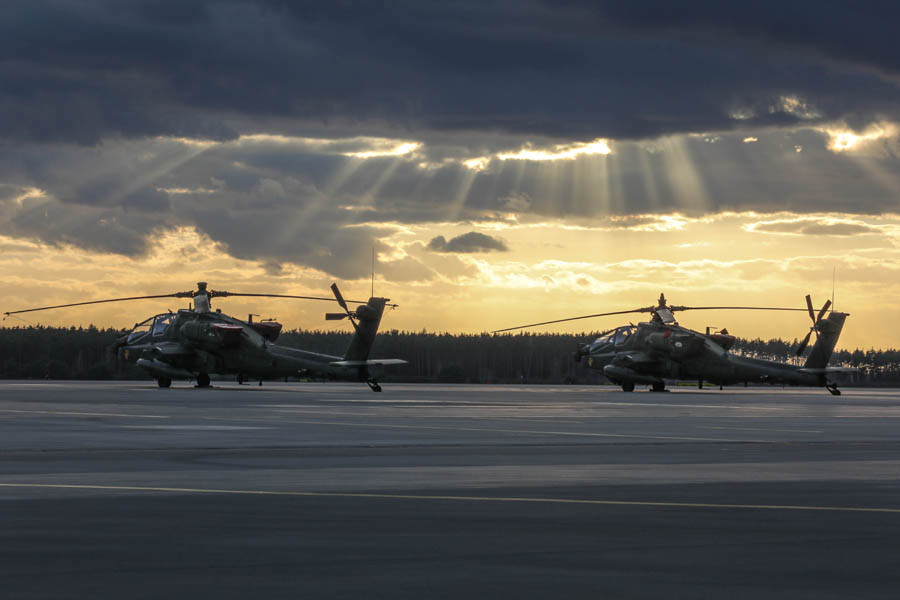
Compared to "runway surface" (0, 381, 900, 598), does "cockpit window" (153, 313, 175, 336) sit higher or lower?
higher

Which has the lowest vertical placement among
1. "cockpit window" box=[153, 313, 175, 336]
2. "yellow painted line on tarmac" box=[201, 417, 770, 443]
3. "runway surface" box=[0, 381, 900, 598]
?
"runway surface" box=[0, 381, 900, 598]

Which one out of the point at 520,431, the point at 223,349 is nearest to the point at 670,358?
the point at 223,349

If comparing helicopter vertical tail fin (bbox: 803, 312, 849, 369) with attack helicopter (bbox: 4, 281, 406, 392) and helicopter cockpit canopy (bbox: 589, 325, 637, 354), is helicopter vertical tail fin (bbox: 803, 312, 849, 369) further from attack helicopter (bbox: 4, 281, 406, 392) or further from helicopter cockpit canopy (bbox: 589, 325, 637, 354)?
attack helicopter (bbox: 4, 281, 406, 392)

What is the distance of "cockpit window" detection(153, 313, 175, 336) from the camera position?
97706 millimetres

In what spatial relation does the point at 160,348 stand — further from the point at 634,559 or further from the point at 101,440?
the point at 634,559

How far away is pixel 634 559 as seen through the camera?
46.4 feet

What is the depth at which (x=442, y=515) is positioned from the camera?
1809 cm

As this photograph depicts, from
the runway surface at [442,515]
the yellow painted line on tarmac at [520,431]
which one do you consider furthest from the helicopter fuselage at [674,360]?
the runway surface at [442,515]

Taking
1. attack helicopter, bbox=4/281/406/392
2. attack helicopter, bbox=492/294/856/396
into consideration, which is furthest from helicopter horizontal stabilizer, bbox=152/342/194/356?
attack helicopter, bbox=492/294/856/396

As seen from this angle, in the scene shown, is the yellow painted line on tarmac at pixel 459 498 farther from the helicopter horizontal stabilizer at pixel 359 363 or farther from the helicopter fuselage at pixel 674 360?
the helicopter fuselage at pixel 674 360

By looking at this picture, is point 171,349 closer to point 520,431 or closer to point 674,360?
point 674,360

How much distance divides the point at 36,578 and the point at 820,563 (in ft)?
22.9

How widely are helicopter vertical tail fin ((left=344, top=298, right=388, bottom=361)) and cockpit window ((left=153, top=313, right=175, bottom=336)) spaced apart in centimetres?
1156

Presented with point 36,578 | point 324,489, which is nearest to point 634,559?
point 36,578
